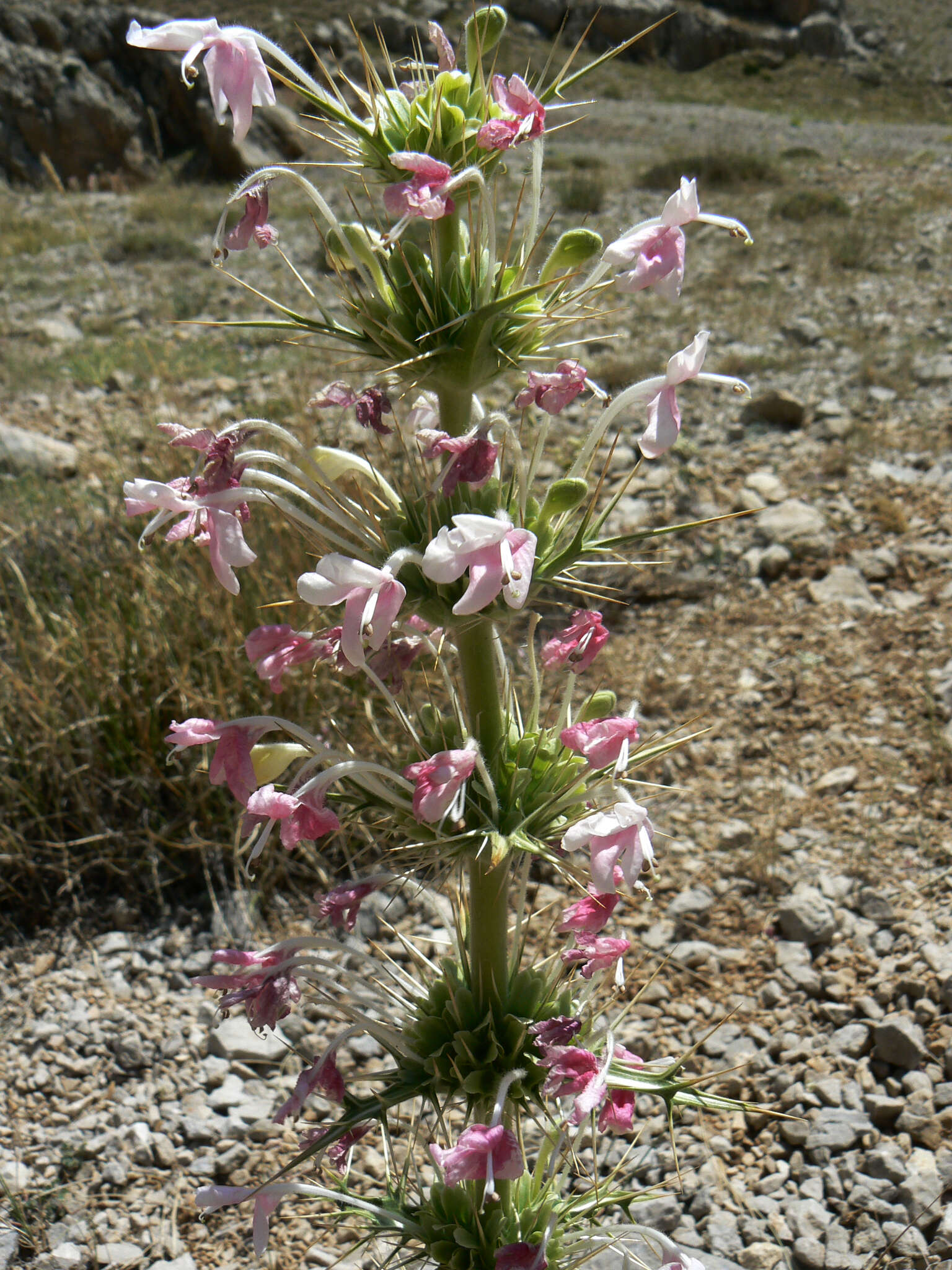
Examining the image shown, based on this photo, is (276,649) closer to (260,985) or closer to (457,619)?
(457,619)

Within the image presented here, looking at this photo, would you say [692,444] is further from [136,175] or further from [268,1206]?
[136,175]

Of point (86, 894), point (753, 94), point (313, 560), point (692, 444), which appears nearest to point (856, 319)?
point (692, 444)

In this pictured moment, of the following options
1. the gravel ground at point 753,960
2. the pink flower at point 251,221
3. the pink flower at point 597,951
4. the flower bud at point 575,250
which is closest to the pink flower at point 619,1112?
the pink flower at point 597,951

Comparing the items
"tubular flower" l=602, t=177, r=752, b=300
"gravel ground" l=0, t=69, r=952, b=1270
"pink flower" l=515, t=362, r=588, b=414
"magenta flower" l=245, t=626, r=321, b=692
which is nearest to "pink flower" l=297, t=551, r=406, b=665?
"magenta flower" l=245, t=626, r=321, b=692

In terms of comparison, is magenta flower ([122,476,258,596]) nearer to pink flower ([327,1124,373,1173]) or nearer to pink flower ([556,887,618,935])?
pink flower ([556,887,618,935])

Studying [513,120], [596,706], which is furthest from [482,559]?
[513,120]
